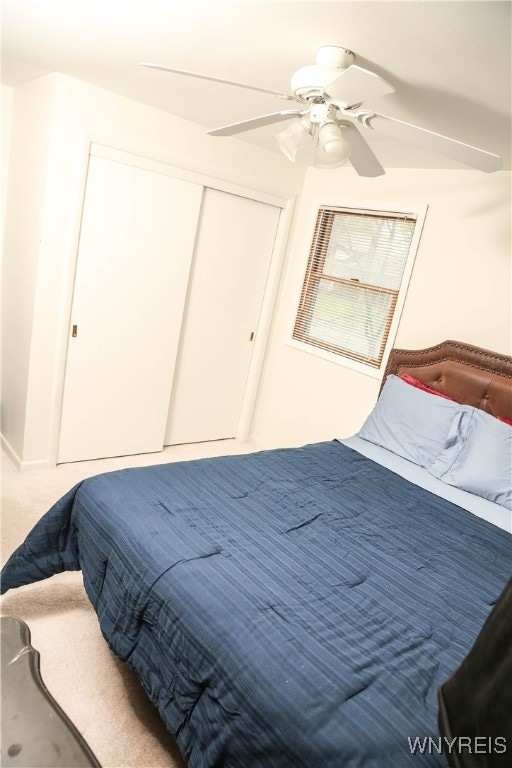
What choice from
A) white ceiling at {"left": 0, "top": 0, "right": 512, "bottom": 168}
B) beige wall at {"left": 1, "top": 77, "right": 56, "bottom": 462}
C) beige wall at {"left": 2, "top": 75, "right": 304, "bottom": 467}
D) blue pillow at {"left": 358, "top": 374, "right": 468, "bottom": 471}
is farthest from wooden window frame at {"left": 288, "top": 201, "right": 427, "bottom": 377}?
beige wall at {"left": 1, "top": 77, "right": 56, "bottom": 462}

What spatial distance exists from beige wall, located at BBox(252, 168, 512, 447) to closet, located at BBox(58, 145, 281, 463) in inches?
11.5

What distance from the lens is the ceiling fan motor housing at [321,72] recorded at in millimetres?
1621

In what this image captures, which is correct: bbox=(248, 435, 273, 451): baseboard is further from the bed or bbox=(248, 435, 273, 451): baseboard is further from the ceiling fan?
the ceiling fan

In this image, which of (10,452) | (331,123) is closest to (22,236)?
(10,452)

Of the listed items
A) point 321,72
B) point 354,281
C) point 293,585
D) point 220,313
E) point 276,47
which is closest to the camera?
point 293,585

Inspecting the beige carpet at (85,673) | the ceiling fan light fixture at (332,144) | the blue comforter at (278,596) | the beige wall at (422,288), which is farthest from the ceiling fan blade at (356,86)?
the beige carpet at (85,673)

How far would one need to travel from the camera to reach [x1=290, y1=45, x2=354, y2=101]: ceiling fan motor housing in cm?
162

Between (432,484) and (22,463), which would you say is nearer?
(432,484)

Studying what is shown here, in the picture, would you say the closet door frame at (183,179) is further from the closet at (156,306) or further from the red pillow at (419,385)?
the red pillow at (419,385)

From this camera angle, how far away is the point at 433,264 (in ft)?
10.2

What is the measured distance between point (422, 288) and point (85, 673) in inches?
109

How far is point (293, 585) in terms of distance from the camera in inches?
59.6

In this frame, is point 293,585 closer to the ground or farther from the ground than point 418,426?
closer to the ground

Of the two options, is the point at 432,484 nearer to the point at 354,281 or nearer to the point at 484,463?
the point at 484,463
